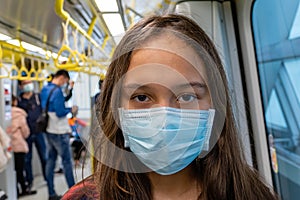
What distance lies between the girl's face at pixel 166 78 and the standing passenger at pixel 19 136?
3406 mm

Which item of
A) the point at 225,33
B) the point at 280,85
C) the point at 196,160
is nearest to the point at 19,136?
the point at 225,33

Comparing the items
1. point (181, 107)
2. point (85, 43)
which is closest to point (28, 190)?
point (85, 43)

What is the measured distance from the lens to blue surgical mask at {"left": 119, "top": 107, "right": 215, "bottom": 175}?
0.70 meters

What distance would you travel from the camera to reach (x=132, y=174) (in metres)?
0.78

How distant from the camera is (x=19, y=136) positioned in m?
3.84

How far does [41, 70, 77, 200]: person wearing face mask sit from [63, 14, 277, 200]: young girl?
280cm

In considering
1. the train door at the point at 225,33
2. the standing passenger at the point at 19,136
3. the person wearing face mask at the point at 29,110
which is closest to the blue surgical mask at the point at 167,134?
the train door at the point at 225,33

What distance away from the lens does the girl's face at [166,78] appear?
0.68 metres

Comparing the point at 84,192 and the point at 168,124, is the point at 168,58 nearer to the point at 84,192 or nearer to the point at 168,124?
the point at 168,124

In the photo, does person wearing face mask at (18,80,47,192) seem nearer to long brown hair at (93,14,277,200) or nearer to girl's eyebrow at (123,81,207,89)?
long brown hair at (93,14,277,200)

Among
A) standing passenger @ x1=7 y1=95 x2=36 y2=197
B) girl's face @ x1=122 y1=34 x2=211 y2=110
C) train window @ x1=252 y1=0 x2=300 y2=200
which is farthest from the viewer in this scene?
standing passenger @ x1=7 y1=95 x2=36 y2=197

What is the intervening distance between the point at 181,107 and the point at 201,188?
24 cm

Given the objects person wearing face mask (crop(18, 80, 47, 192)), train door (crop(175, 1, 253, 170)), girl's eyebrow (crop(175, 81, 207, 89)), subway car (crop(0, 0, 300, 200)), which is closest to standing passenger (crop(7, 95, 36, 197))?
person wearing face mask (crop(18, 80, 47, 192))

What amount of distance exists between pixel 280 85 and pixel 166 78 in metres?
0.95
